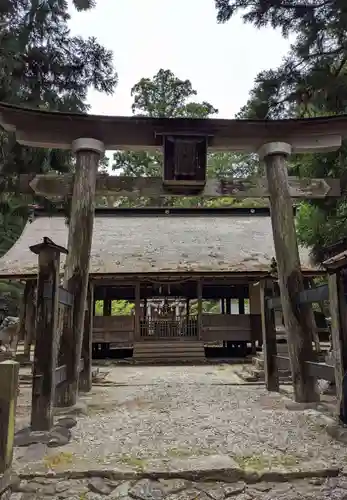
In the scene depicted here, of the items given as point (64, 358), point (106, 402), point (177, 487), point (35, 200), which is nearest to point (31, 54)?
point (35, 200)

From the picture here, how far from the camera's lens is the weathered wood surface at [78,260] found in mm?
4609

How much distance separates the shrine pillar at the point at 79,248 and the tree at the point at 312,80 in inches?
101

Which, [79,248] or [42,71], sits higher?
[42,71]

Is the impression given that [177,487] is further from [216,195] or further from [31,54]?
[31,54]

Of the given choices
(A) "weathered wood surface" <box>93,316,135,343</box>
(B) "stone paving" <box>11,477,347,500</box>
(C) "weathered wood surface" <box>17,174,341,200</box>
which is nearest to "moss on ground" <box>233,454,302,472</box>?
(B) "stone paving" <box>11,477,347,500</box>

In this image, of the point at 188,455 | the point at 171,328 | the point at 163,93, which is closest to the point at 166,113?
the point at 163,93

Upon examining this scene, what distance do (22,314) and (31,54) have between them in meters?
7.55

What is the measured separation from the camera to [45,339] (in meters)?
3.76

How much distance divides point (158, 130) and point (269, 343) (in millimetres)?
3261

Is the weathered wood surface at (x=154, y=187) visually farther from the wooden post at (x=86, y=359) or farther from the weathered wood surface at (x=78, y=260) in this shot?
the wooden post at (x=86, y=359)

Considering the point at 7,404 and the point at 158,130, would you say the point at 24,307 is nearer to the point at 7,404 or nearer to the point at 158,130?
the point at 158,130

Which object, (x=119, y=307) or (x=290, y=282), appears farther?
(x=119, y=307)

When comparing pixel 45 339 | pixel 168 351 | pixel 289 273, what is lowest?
pixel 168 351

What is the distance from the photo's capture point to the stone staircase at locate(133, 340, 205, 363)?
11.0 meters
